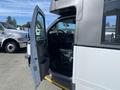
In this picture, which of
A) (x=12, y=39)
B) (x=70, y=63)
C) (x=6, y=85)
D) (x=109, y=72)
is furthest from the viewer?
(x=12, y=39)

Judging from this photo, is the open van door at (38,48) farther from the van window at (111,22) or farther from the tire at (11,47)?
the tire at (11,47)

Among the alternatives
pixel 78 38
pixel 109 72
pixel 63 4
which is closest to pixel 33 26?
pixel 63 4

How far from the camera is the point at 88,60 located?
11.9ft

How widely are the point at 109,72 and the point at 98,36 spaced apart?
21.8 inches

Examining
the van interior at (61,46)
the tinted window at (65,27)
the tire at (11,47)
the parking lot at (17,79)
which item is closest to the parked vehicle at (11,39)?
the tire at (11,47)

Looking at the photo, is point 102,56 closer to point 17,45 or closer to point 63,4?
point 63,4

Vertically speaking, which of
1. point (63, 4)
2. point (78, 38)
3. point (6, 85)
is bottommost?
point (6, 85)

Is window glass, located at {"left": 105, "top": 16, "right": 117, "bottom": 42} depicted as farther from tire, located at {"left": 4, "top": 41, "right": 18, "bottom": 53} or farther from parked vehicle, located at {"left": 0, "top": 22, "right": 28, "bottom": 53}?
tire, located at {"left": 4, "top": 41, "right": 18, "bottom": 53}

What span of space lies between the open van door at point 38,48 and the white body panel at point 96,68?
0.98 metres

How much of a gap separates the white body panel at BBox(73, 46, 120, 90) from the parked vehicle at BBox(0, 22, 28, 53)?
10096 mm

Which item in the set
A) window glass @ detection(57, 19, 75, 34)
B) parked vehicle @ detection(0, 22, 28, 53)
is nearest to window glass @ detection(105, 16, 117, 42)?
window glass @ detection(57, 19, 75, 34)

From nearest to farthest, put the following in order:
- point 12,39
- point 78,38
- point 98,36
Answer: point 98,36 < point 78,38 < point 12,39

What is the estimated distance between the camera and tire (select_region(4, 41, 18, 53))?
13.8 m

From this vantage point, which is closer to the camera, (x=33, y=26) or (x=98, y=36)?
(x=98, y=36)
